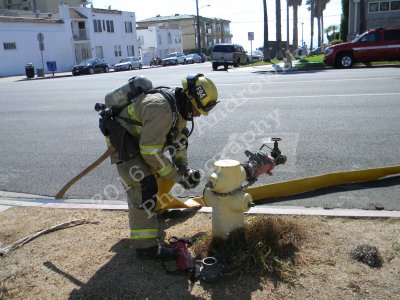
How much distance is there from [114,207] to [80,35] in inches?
1971

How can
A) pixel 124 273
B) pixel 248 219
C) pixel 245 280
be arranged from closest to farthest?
pixel 245 280
pixel 124 273
pixel 248 219

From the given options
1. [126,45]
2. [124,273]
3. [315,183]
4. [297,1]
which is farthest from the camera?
[126,45]

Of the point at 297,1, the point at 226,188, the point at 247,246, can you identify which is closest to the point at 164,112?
the point at 226,188

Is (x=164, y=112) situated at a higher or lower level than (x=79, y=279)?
higher

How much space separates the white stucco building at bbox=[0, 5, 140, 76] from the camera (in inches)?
1556

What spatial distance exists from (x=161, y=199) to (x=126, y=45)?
189 feet

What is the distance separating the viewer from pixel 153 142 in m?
2.92

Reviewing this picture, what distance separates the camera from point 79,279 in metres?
3.07

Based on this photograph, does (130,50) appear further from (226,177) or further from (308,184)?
(226,177)

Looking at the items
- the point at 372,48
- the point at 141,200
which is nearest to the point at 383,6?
the point at 372,48

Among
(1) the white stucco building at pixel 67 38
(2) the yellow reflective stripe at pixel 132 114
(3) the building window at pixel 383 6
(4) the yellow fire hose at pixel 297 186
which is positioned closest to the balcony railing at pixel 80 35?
(1) the white stucco building at pixel 67 38

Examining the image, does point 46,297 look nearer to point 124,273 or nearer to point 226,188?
point 124,273

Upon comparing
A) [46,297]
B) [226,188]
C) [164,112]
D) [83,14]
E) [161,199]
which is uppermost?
[83,14]

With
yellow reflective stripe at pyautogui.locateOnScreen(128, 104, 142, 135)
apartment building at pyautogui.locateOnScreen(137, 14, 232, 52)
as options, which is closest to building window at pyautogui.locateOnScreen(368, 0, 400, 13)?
yellow reflective stripe at pyautogui.locateOnScreen(128, 104, 142, 135)
